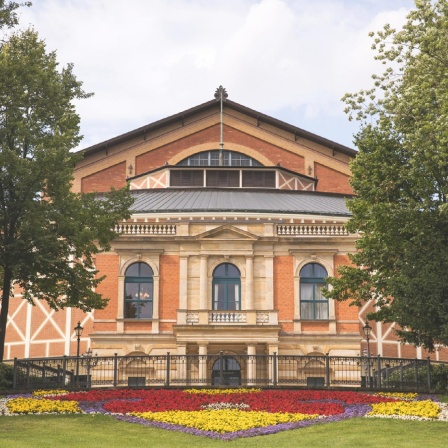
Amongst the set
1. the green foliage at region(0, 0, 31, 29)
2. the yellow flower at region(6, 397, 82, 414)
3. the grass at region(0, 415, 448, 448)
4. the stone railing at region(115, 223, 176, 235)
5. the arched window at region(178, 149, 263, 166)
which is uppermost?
the arched window at region(178, 149, 263, 166)

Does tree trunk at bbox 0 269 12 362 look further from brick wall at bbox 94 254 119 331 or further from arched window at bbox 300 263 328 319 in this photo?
arched window at bbox 300 263 328 319

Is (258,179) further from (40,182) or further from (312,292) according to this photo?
(40,182)

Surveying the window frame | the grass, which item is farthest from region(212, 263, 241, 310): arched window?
the grass

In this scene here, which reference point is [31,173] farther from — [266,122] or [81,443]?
[266,122]

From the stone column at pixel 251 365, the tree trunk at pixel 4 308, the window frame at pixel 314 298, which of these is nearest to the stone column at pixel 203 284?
the stone column at pixel 251 365

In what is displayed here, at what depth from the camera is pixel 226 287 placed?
125 feet

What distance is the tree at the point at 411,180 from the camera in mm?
23234

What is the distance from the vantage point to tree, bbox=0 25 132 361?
83.0ft

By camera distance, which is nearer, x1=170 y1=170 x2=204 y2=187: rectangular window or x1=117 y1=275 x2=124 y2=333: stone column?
x1=117 y1=275 x2=124 y2=333: stone column

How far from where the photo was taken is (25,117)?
26781 mm

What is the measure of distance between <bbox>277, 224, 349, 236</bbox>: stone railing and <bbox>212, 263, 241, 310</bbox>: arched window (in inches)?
123

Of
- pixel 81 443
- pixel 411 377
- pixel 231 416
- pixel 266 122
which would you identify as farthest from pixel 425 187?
pixel 266 122

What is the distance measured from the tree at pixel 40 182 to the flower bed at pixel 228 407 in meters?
4.52

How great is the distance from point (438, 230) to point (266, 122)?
33622 millimetres
